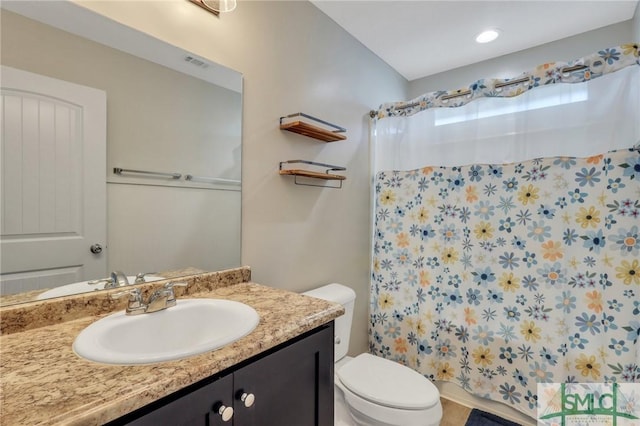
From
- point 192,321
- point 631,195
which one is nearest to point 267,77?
point 192,321

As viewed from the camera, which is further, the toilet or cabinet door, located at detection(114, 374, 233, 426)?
the toilet

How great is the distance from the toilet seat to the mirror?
813mm

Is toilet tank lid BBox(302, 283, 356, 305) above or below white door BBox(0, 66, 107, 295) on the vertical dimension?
below

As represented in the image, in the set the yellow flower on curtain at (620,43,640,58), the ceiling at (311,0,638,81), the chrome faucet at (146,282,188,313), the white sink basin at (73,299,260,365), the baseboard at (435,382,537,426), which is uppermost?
the ceiling at (311,0,638,81)

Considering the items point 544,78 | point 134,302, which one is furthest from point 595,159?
point 134,302

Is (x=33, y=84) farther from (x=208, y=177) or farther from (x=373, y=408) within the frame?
(x=373, y=408)

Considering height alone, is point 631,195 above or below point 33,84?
below

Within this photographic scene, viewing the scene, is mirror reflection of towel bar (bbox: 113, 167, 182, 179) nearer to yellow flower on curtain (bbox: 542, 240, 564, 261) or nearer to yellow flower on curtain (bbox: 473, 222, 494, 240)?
yellow flower on curtain (bbox: 473, 222, 494, 240)

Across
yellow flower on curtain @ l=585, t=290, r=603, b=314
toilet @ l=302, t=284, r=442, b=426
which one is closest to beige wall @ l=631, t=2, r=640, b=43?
yellow flower on curtain @ l=585, t=290, r=603, b=314

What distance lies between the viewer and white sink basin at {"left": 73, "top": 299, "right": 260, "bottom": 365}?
711 mm

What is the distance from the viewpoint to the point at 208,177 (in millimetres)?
1289

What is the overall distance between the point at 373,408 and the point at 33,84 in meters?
1.67

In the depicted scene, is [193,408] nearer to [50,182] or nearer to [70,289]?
[70,289]

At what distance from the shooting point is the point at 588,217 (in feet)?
5.14
